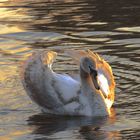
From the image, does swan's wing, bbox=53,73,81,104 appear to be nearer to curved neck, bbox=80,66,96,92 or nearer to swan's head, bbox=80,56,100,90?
curved neck, bbox=80,66,96,92

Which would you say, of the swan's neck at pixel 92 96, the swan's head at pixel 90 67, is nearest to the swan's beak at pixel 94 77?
the swan's head at pixel 90 67

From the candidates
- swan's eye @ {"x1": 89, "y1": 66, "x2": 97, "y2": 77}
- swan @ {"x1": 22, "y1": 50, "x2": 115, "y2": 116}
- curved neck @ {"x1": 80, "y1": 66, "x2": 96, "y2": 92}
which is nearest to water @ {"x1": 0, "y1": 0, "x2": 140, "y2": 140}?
swan @ {"x1": 22, "y1": 50, "x2": 115, "y2": 116}

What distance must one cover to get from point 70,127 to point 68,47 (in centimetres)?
479

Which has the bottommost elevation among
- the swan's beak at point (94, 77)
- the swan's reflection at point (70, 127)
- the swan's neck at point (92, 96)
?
the swan's reflection at point (70, 127)

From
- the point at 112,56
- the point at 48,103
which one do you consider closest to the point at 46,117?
the point at 48,103

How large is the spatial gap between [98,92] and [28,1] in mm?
11289

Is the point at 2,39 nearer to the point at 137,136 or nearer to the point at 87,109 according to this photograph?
the point at 87,109

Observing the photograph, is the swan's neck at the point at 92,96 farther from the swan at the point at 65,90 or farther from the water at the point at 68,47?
the water at the point at 68,47

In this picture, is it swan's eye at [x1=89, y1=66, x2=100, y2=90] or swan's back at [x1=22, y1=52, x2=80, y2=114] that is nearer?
swan's eye at [x1=89, y1=66, x2=100, y2=90]

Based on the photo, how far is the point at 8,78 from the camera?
39.5 ft

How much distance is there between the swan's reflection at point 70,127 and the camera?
9.23m

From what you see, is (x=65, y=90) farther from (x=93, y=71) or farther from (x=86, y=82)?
(x=93, y=71)

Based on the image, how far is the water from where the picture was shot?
376 inches

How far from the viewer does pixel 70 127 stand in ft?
32.0
